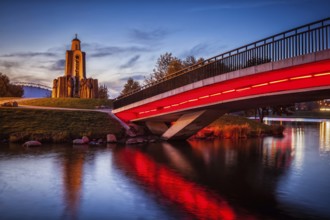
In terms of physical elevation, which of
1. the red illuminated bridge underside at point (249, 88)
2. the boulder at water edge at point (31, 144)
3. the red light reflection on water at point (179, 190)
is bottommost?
the red light reflection on water at point (179, 190)

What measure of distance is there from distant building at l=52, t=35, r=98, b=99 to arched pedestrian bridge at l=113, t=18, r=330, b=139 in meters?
26.1

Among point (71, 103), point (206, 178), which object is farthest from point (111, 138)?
point (71, 103)

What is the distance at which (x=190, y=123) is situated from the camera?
1131 inches

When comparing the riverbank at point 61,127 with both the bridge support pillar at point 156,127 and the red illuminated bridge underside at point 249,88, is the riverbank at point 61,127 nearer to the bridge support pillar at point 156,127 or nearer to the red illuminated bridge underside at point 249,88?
the bridge support pillar at point 156,127

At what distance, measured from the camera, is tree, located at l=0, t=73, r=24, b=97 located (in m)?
76.8

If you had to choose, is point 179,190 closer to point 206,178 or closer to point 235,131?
point 206,178

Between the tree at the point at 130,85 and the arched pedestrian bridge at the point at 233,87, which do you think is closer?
the arched pedestrian bridge at the point at 233,87

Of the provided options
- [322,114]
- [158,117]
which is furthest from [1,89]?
[322,114]

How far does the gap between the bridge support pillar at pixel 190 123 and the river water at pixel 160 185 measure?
5653 millimetres

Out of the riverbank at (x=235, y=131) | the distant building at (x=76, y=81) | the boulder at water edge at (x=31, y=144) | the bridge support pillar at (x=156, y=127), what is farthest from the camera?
the distant building at (x=76, y=81)

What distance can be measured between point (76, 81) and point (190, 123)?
122 feet

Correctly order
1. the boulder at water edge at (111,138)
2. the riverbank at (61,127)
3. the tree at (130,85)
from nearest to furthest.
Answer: the riverbank at (61,127) → the boulder at water edge at (111,138) → the tree at (130,85)

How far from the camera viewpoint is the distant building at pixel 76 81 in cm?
5888

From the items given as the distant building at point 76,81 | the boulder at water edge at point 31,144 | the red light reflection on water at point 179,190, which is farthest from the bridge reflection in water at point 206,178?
the distant building at point 76,81
